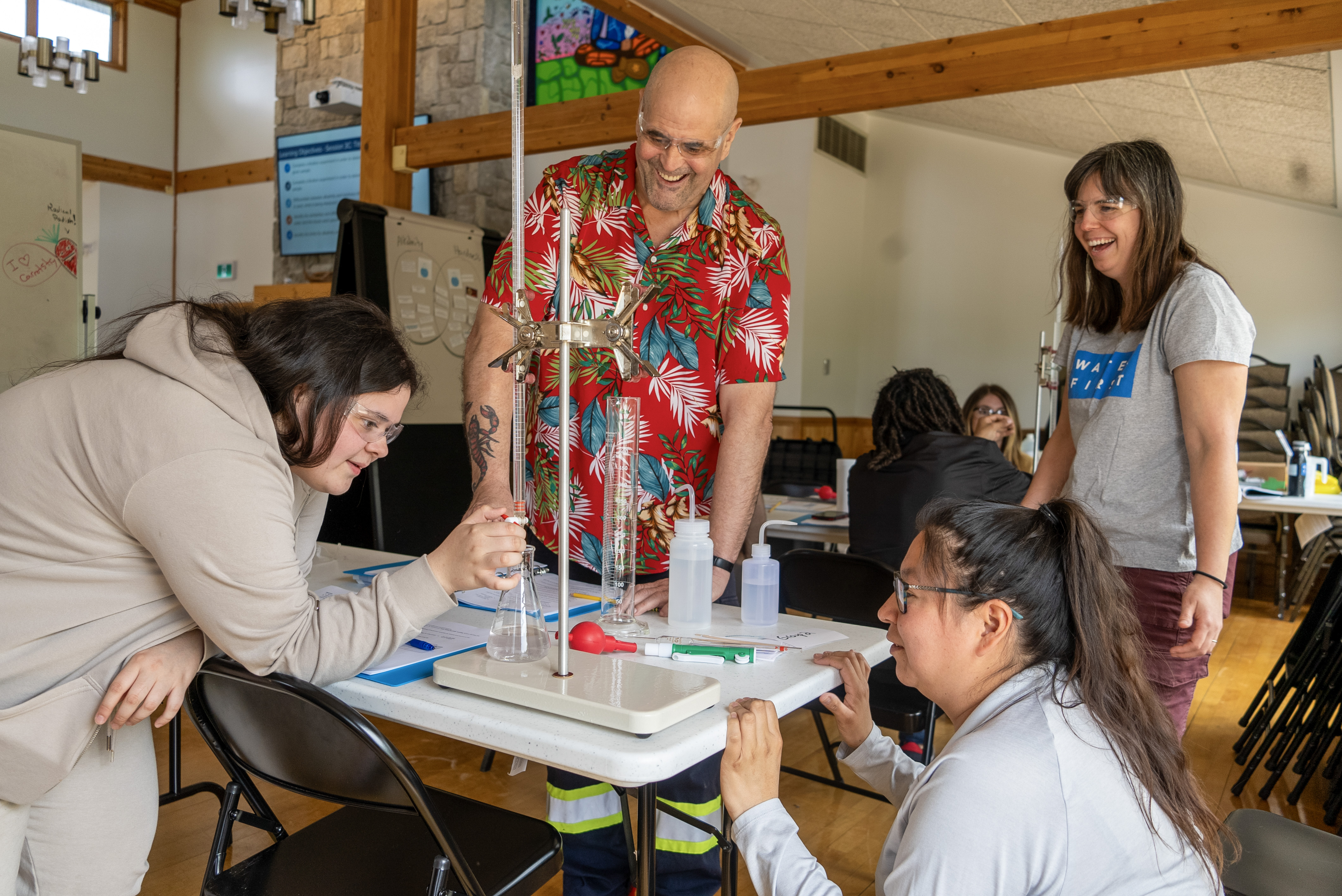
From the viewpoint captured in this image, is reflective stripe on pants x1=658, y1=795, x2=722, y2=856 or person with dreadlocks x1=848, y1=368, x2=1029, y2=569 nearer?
reflective stripe on pants x1=658, y1=795, x2=722, y2=856

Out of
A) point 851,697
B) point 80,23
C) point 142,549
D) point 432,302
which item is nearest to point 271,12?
point 432,302

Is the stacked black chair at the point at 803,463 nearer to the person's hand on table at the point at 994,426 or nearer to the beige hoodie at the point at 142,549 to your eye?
the person's hand on table at the point at 994,426

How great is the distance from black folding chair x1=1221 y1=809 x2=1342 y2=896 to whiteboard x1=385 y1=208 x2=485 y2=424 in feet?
11.0

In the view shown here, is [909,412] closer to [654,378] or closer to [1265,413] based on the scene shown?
[654,378]

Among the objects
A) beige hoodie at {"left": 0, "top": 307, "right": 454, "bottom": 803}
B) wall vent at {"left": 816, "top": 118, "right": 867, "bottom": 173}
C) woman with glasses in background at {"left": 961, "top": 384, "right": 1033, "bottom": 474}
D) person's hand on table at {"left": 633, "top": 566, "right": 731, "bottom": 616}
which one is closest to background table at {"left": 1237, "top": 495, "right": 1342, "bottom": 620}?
woman with glasses in background at {"left": 961, "top": 384, "right": 1033, "bottom": 474}

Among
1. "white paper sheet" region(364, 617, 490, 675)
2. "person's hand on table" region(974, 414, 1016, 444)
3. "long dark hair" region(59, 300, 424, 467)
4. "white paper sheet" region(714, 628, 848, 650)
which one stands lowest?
"white paper sheet" region(364, 617, 490, 675)

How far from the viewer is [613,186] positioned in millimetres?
1758

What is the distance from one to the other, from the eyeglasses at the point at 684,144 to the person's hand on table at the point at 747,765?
0.95 metres

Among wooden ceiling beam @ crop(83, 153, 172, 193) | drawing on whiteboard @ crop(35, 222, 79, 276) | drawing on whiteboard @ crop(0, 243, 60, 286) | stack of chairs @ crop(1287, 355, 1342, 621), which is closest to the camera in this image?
drawing on whiteboard @ crop(0, 243, 60, 286)

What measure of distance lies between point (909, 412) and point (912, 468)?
171 millimetres

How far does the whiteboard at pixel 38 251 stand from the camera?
3785 millimetres

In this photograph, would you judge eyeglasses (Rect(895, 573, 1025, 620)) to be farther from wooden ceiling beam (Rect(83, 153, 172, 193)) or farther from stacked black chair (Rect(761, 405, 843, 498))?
wooden ceiling beam (Rect(83, 153, 172, 193))

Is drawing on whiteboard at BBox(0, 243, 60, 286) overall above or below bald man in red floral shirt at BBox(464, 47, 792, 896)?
above

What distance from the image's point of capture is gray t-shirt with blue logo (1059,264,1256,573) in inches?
60.2
